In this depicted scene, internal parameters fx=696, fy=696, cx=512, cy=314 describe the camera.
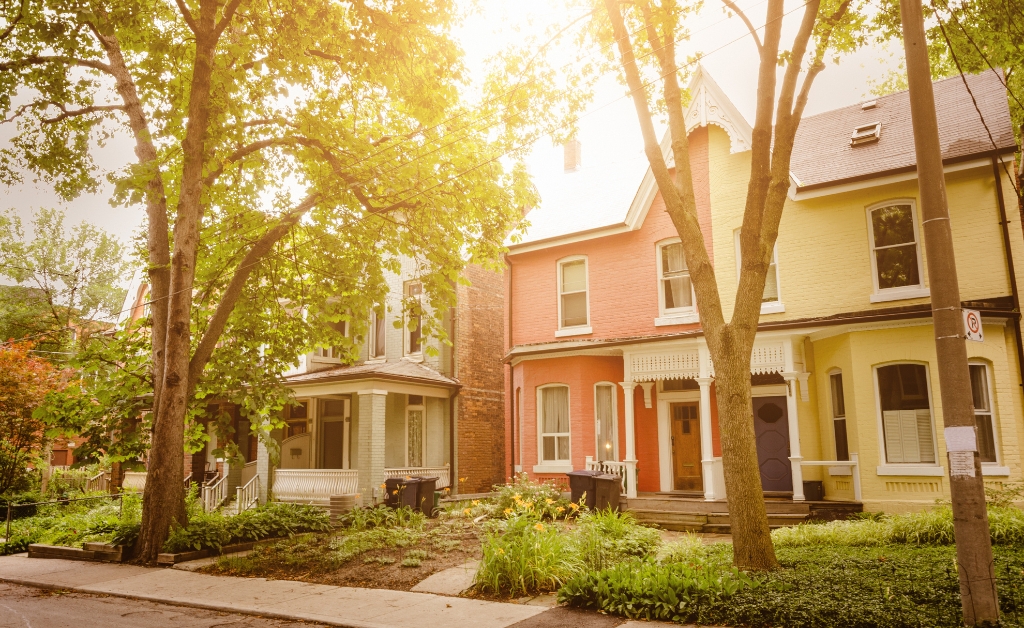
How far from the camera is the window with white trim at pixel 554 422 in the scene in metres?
18.6

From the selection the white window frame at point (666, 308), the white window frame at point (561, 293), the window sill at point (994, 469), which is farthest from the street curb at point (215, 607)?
the white window frame at point (561, 293)

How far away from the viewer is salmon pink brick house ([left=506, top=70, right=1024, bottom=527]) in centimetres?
1359

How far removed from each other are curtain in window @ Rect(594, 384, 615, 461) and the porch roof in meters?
4.93

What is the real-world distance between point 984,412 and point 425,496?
456 inches

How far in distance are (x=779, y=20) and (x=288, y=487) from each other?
17462mm

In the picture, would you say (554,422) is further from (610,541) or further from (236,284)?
(610,541)

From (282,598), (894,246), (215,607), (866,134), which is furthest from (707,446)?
(215,607)

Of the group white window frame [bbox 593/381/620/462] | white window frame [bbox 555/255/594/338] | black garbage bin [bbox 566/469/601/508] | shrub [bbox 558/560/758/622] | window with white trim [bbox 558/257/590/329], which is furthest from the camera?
window with white trim [bbox 558/257/590/329]

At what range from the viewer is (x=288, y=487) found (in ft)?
65.9

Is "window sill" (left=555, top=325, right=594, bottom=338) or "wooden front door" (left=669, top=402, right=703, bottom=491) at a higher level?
"window sill" (left=555, top=325, right=594, bottom=338)

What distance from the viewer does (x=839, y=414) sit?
15180mm

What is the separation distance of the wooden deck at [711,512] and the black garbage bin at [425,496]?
4.52 meters

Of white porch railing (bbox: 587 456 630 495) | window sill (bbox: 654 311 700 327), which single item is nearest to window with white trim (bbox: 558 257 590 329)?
window sill (bbox: 654 311 700 327)

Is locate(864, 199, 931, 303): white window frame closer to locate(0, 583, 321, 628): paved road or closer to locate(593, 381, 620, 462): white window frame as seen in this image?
locate(593, 381, 620, 462): white window frame
